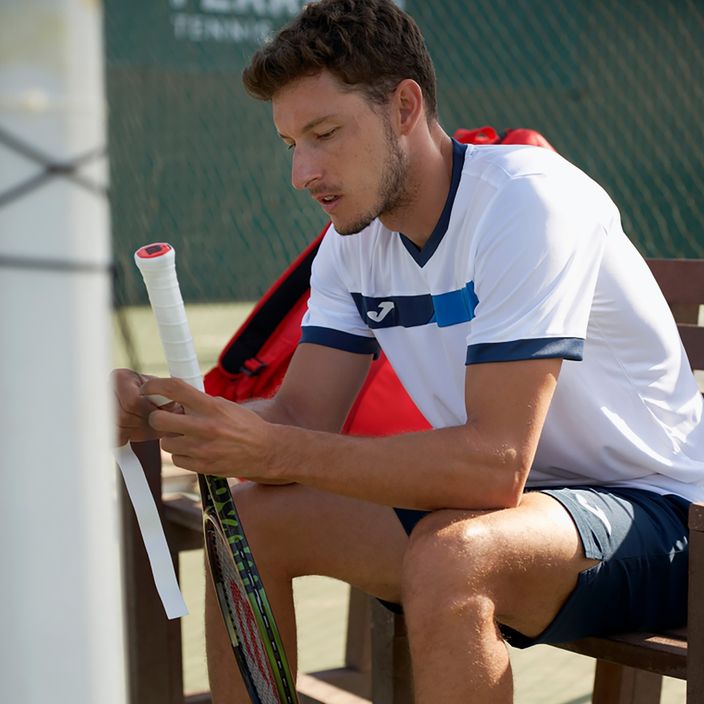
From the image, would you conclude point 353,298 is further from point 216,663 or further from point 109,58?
point 109,58

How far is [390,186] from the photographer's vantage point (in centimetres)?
176

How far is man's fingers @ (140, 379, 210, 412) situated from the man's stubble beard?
0.43m

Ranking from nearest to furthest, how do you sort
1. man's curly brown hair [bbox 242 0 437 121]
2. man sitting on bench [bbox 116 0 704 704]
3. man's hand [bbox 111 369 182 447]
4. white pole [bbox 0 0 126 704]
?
white pole [bbox 0 0 126 704] < man sitting on bench [bbox 116 0 704 704] < man's hand [bbox 111 369 182 447] < man's curly brown hair [bbox 242 0 437 121]

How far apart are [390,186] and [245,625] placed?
647mm

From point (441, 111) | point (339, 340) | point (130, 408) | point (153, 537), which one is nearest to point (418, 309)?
point (339, 340)

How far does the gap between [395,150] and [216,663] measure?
0.79m

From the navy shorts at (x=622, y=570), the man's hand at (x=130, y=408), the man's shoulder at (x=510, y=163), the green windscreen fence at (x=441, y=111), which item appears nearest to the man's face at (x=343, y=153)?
the man's shoulder at (x=510, y=163)

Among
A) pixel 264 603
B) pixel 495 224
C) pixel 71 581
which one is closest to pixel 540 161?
pixel 495 224

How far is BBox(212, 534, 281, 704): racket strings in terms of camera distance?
157cm

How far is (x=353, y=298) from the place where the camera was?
196 cm

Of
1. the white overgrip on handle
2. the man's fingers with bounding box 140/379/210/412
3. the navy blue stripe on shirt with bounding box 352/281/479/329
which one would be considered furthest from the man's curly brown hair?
the man's fingers with bounding box 140/379/210/412

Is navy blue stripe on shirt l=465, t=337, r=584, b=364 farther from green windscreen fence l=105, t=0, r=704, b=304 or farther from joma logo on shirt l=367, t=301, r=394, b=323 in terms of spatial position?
green windscreen fence l=105, t=0, r=704, b=304

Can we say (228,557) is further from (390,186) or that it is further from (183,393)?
(390,186)

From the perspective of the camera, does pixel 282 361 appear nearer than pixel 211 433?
No
